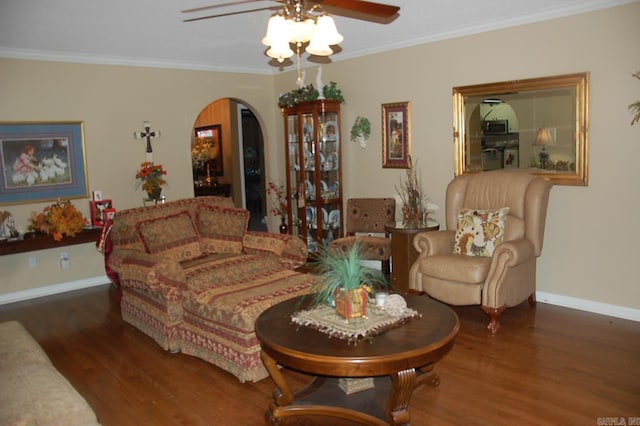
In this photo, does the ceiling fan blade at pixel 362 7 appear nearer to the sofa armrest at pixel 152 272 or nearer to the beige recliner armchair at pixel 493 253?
the beige recliner armchair at pixel 493 253

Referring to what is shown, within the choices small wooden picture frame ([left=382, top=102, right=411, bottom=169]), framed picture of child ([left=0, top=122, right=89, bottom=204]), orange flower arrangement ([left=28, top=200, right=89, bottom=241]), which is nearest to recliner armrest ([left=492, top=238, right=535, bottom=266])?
small wooden picture frame ([left=382, top=102, right=411, bottom=169])

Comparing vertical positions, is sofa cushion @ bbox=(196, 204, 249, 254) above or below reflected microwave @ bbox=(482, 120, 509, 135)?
below

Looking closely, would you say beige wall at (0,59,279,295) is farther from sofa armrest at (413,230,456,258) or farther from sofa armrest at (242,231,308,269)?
sofa armrest at (413,230,456,258)

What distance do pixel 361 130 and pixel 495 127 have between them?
166 cm

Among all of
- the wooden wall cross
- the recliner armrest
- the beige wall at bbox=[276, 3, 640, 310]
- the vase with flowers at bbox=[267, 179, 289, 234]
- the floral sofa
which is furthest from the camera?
the vase with flowers at bbox=[267, 179, 289, 234]

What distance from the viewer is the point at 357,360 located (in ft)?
7.85

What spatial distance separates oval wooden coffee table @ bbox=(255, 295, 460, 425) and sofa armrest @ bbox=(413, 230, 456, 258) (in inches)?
55.6

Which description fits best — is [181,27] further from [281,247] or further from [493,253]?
[493,253]

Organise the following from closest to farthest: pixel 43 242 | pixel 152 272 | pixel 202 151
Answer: pixel 152 272 → pixel 43 242 → pixel 202 151

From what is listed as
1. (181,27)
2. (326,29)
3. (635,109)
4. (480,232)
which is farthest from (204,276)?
(635,109)

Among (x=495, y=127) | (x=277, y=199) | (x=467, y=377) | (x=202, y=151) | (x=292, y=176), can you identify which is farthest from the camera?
(x=202, y=151)

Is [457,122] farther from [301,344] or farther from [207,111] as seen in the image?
[207,111]

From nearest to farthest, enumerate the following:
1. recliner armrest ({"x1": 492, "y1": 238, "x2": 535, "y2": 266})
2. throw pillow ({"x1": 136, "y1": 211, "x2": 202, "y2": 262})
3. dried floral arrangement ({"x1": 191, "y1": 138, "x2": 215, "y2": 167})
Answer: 1. recliner armrest ({"x1": 492, "y1": 238, "x2": 535, "y2": 266})
2. throw pillow ({"x1": 136, "y1": 211, "x2": 202, "y2": 262})
3. dried floral arrangement ({"x1": 191, "y1": 138, "x2": 215, "y2": 167})

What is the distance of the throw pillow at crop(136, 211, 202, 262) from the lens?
432cm
